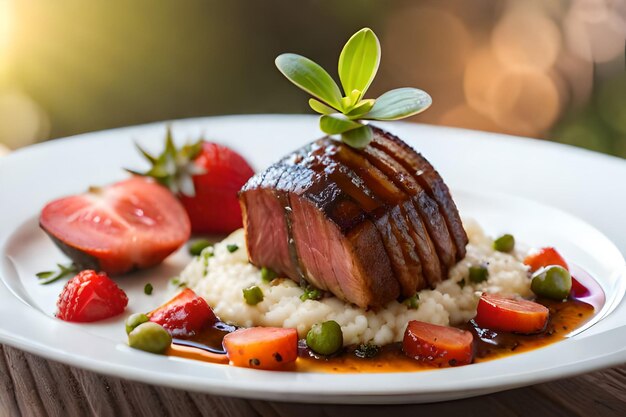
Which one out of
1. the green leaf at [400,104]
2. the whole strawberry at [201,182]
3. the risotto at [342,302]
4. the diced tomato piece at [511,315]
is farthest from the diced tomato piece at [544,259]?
the whole strawberry at [201,182]

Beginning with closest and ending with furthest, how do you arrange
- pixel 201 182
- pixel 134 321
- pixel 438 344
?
pixel 438 344 → pixel 134 321 → pixel 201 182

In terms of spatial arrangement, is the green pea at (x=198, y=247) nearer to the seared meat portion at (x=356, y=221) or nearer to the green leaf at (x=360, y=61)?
the seared meat portion at (x=356, y=221)

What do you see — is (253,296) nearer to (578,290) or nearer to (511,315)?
(511,315)

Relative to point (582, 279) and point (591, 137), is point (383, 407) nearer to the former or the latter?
point (582, 279)

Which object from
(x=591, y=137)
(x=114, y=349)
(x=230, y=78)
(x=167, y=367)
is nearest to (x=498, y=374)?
(x=167, y=367)

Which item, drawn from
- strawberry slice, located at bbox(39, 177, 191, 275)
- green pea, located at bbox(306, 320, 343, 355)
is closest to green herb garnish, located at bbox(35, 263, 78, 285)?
strawberry slice, located at bbox(39, 177, 191, 275)

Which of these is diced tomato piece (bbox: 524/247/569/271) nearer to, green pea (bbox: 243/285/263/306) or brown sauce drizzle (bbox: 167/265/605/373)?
brown sauce drizzle (bbox: 167/265/605/373)

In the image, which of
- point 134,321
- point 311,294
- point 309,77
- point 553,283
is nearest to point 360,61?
point 309,77
